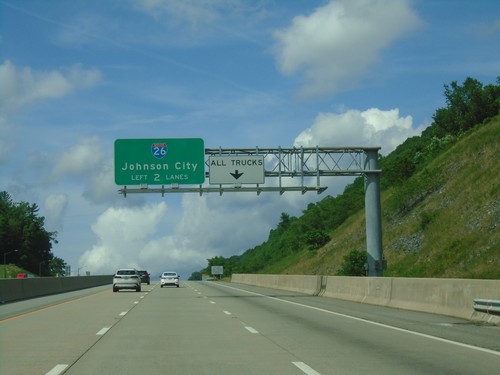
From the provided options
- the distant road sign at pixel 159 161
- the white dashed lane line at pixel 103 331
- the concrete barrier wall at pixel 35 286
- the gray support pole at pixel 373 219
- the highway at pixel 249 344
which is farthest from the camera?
the distant road sign at pixel 159 161

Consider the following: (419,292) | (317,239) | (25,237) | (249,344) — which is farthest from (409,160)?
(25,237)

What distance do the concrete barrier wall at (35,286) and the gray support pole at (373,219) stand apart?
700 inches

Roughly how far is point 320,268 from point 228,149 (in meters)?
42.0

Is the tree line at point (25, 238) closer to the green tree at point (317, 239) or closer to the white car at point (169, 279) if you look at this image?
the green tree at point (317, 239)

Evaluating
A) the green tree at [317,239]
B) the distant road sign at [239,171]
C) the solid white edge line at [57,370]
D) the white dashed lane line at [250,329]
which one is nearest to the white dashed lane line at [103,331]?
the white dashed lane line at [250,329]

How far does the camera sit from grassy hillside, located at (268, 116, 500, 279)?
43.8 meters

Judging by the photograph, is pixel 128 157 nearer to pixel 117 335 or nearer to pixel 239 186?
pixel 239 186

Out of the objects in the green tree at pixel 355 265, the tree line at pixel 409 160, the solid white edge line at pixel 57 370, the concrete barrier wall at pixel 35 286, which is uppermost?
the tree line at pixel 409 160

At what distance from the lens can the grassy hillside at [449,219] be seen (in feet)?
144

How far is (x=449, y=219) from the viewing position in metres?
51.7

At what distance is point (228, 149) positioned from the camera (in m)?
37.2

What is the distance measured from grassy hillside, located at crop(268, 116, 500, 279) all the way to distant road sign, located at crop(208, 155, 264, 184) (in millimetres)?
13134

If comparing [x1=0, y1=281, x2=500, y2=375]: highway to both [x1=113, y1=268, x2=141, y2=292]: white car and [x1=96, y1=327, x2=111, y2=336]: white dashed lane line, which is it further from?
[x1=113, y1=268, x2=141, y2=292]: white car

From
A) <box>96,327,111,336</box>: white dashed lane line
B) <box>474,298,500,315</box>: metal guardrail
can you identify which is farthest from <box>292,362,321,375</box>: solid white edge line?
<box>474,298,500,315</box>: metal guardrail
